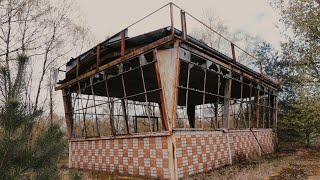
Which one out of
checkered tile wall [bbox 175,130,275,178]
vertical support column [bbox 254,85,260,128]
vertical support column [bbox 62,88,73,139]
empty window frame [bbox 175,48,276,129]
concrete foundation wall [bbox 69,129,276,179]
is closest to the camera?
concrete foundation wall [bbox 69,129,276,179]

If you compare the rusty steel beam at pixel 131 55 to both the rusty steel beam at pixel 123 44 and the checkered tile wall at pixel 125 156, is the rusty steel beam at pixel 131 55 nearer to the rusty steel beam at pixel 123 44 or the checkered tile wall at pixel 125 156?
the rusty steel beam at pixel 123 44

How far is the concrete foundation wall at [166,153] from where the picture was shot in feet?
22.0

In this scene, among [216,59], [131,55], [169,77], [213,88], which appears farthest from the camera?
[213,88]

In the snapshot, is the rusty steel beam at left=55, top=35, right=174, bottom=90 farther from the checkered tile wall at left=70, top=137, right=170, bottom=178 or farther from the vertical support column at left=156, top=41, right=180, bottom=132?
the checkered tile wall at left=70, top=137, right=170, bottom=178

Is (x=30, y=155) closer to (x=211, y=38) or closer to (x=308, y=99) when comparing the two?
(x=308, y=99)

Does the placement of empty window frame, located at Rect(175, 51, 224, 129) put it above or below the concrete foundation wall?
above

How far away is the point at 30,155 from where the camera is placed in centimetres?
249

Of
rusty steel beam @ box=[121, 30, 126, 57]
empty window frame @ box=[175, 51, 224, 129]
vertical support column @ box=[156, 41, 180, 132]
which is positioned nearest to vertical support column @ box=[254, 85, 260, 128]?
empty window frame @ box=[175, 51, 224, 129]

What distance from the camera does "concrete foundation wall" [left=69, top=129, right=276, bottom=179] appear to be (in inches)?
263

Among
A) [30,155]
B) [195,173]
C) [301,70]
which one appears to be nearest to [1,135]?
[30,155]

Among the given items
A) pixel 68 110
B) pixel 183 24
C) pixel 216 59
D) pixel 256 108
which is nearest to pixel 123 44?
pixel 183 24

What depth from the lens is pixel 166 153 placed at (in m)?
6.67

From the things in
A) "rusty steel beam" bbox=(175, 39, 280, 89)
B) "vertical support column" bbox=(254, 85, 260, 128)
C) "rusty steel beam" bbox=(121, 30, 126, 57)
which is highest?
"rusty steel beam" bbox=(121, 30, 126, 57)

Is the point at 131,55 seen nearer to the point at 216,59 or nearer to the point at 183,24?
the point at 183,24
